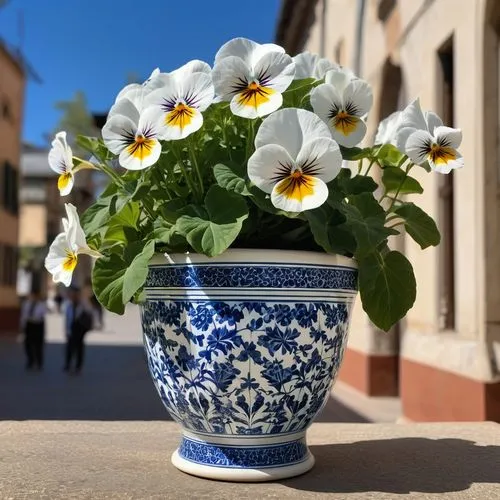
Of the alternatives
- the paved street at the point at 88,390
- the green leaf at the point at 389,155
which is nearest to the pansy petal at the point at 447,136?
the green leaf at the point at 389,155

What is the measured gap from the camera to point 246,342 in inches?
59.1

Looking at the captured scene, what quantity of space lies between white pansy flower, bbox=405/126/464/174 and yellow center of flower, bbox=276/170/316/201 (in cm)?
32

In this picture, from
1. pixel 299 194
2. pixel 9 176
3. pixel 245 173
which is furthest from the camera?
pixel 9 176

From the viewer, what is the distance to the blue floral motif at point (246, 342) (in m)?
1.51

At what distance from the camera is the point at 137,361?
13031 millimetres

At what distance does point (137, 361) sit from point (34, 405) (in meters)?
5.16

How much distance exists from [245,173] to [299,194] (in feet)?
0.50

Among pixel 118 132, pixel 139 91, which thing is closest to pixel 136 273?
pixel 118 132

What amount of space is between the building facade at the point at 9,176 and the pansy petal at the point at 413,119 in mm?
19407

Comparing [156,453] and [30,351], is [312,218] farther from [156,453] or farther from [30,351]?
[30,351]

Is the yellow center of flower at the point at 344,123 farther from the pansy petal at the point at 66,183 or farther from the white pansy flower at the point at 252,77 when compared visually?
the pansy petal at the point at 66,183

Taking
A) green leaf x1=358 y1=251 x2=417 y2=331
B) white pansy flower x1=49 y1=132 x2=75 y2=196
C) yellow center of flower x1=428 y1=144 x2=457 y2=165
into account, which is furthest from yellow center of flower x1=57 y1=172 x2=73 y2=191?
yellow center of flower x1=428 y1=144 x2=457 y2=165

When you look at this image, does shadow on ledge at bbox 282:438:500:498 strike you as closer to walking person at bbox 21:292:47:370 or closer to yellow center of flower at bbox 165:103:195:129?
yellow center of flower at bbox 165:103:195:129

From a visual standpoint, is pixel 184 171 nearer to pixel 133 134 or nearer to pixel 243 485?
pixel 133 134
